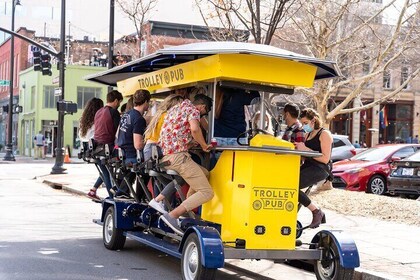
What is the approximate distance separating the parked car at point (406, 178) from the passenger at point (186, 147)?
9184mm

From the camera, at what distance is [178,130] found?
8.28 metres

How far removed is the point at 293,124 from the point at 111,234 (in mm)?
3031

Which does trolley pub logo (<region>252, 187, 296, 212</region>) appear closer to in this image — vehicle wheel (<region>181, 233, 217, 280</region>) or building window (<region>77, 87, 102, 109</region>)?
vehicle wheel (<region>181, 233, 217, 280</region>)

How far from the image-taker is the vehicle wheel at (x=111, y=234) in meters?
9.71

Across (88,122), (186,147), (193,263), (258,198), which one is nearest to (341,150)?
(88,122)

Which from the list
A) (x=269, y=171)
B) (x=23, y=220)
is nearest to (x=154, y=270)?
(x=269, y=171)

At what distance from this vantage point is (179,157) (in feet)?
26.8

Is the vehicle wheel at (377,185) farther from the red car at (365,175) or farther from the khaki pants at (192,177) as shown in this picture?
the khaki pants at (192,177)

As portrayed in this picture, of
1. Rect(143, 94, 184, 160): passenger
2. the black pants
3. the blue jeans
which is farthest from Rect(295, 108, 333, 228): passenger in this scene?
the blue jeans

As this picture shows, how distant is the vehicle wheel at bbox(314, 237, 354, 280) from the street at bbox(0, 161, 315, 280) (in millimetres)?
791

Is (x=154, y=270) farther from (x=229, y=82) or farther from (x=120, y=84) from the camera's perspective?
(x=120, y=84)

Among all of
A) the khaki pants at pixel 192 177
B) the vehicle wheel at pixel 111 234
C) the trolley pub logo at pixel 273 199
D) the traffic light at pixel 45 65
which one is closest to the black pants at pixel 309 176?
the trolley pub logo at pixel 273 199

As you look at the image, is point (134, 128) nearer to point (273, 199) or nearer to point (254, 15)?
point (273, 199)

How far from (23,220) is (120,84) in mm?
3413
